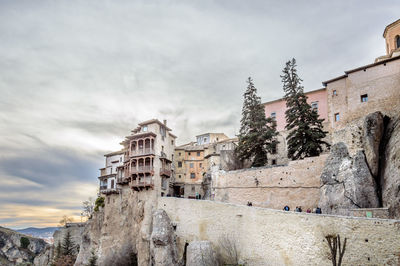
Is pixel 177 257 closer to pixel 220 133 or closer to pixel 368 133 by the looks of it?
pixel 368 133

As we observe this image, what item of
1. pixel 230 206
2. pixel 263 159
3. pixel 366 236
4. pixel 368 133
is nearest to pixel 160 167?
pixel 263 159

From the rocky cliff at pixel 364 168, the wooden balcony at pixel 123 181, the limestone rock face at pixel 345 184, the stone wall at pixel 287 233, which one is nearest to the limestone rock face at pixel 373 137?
the rocky cliff at pixel 364 168

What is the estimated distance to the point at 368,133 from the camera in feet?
75.7

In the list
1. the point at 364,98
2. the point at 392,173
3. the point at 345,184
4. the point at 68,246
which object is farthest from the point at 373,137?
the point at 68,246

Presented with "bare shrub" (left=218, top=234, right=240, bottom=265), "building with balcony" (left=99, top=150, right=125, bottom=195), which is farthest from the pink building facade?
"building with balcony" (left=99, top=150, right=125, bottom=195)

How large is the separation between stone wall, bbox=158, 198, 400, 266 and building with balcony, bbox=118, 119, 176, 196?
10.0m

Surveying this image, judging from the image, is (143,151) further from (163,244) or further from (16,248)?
(16,248)

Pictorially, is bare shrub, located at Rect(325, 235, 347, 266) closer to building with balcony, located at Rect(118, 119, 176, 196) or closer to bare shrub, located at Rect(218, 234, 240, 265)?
bare shrub, located at Rect(218, 234, 240, 265)

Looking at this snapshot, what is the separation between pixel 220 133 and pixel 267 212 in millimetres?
47918

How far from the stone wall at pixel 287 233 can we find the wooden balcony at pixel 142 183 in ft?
30.6

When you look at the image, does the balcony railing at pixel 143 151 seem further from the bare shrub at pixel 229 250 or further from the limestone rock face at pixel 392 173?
the limestone rock face at pixel 392 173

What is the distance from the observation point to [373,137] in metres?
22.8

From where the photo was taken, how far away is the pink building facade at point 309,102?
128 feet

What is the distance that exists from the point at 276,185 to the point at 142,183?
16.5 metres
